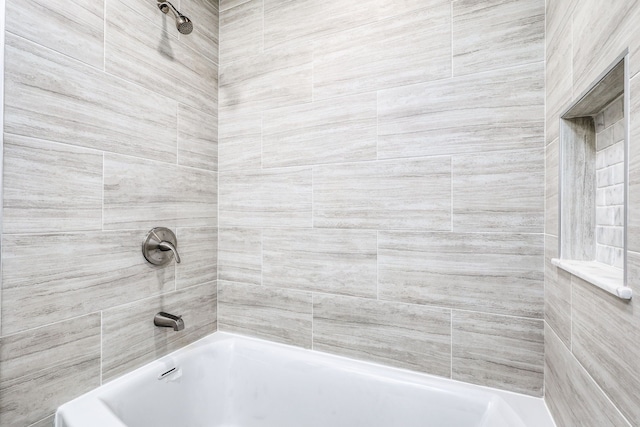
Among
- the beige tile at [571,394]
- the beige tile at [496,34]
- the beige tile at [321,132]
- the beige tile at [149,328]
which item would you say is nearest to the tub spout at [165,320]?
the beige tile at [149,328]

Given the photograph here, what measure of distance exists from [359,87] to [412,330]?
1050 millimetres

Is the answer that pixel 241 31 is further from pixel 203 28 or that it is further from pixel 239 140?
pixel 239 140

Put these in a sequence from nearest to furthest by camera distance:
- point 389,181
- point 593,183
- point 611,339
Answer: point 611,339 < point 593,183 < point 389,181

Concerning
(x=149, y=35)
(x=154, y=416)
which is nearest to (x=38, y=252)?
(x=154, y=416)

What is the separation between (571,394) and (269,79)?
1.66m

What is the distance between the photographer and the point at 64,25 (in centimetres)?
110

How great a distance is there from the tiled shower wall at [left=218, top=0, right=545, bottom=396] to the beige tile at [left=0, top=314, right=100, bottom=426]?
666 mm

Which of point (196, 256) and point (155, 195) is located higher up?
point (155, 195)

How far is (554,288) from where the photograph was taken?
1.06 metres

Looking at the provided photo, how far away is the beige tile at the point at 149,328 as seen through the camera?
1250mm

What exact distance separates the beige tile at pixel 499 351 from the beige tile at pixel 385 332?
0.05 metres

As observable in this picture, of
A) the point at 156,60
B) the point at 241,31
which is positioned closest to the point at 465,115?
the point at 241,31

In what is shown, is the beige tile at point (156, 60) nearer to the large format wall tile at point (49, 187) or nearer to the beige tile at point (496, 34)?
the large format wall tile at point (49, 187)

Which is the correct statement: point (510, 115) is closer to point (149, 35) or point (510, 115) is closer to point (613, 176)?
point (613, 176)
